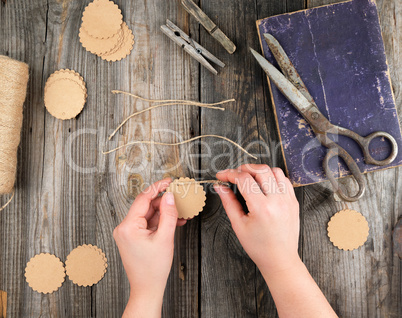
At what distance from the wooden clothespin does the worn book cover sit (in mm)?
100

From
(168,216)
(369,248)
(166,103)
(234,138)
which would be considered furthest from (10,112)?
(369,248)

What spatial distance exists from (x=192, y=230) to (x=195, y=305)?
237 millimetres

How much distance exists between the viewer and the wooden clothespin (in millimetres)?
950

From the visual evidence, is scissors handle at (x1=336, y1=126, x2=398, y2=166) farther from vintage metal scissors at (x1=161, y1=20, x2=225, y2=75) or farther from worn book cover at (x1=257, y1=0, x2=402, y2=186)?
vintage metal scissors at (x1=161, y1=20, x2=225, y2=75)

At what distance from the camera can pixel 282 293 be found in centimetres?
82

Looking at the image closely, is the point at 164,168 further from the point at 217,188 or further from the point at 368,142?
the point at 368,142

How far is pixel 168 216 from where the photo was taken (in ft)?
2.78

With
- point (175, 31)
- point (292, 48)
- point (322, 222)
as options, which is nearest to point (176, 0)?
point (175, 31)

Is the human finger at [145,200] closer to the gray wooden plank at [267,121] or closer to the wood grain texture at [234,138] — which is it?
the wood grain texture at [234,138]

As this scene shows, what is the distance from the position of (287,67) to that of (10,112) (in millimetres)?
821

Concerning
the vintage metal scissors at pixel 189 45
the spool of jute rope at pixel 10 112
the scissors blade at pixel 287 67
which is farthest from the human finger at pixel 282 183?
the spool of jute rope at pixel 10 112

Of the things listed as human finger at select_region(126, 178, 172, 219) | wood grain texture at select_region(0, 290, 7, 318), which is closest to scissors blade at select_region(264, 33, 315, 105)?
human finger at select_region(126, 178, 172, 219)

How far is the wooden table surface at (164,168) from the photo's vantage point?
3.23ft

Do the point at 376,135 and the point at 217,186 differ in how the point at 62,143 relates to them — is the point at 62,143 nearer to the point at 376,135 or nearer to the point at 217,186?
the point at 217,186
